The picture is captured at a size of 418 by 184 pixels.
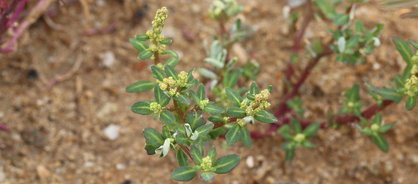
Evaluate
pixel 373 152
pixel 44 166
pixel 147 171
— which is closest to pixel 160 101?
pixel 147 171

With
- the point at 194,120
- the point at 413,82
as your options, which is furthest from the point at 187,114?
the point at 413,82

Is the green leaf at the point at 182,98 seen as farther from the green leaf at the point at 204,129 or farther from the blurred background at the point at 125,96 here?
the blurred background at the point at 125,96

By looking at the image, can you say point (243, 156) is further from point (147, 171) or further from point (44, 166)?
point (44, 166)

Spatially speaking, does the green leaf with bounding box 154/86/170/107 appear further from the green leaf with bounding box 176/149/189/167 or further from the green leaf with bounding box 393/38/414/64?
the green leaf with bounding box 393/38/414/64

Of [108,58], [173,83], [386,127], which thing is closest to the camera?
[173,83]

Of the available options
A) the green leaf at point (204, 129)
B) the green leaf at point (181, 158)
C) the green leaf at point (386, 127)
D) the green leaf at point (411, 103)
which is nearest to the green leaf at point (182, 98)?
the green leaf at point (204, 129)

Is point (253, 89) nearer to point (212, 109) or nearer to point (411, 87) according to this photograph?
point (212, 109)
